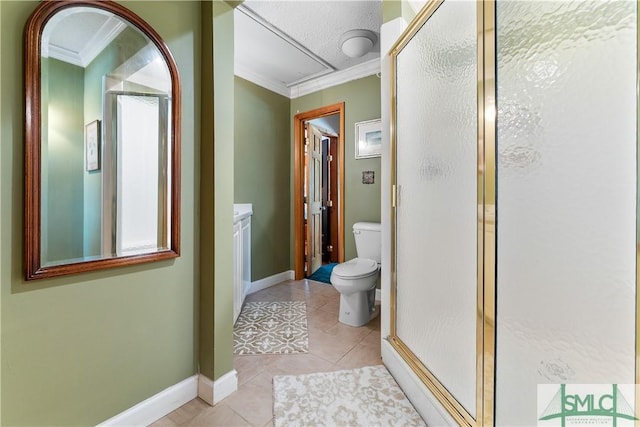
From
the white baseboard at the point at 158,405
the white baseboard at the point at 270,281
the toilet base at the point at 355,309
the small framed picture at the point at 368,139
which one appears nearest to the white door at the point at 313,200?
the white baseboard at the point at 270,281

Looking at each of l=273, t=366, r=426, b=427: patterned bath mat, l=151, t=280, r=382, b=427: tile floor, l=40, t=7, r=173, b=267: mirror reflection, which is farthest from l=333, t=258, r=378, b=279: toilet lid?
l=40, t=7, r=173, b=267: mirror reflection

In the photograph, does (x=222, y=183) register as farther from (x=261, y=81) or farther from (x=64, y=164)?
(x=261, y=81)

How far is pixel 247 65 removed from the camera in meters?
2.90

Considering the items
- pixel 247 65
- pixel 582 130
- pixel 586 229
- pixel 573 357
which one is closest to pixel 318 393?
pixel 573 357

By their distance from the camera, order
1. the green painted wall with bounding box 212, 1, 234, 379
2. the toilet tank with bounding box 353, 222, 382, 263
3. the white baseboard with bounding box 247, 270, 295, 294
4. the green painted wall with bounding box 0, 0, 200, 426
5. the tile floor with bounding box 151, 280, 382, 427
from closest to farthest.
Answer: the green painted wall with bounding box 0, 0, 200, 426 < the tile floor with bounding box 151, 280, 382, 427 < the green painted wall with bounding box 212, 1, 234, 379 < the toilet tank with bounding box 353, 222, 382, 263 < the white baseboard with bounding box 247, 270, 295, 294

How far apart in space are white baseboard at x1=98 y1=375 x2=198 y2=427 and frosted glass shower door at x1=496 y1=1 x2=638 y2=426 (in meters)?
1.41

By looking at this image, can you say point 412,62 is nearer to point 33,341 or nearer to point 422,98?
point 422,98

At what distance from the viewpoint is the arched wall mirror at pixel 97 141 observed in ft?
3.14

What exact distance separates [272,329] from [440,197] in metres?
1.68

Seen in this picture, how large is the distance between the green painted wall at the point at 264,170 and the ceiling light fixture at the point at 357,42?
45.9 inches

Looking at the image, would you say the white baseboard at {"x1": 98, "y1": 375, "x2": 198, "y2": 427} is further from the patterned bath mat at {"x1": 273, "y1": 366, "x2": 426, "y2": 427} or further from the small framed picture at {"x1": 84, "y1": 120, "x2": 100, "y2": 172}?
the small framed picture at {"x1": 84, "y1": 120, "x2": 100, "y2": 172}

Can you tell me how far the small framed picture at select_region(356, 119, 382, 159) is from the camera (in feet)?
9.42

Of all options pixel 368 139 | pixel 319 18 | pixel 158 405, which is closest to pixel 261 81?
pixel 319 18

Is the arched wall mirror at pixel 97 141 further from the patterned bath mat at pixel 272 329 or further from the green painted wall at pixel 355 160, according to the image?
the green painted wall at pixel 355 160
